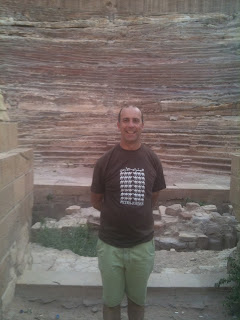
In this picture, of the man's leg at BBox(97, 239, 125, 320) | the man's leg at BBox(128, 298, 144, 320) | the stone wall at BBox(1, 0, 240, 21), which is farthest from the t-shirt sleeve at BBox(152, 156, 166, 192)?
the stone wall at BBox(1, 0, 240, 21)

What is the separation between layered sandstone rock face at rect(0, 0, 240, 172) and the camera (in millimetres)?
11273

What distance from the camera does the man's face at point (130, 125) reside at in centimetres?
232

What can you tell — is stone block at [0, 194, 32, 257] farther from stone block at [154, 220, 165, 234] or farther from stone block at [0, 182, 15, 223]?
stone block at [154, 220, 165, 234]

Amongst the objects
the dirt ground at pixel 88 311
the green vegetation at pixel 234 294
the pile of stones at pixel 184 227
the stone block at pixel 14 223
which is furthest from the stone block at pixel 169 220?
the stone block at pixel 14 223

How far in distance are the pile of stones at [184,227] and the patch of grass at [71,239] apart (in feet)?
0.37

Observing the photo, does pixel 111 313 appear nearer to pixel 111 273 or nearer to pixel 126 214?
pixel 111 273

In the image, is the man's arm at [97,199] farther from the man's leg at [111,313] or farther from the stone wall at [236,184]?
the stone wall at [236,184]

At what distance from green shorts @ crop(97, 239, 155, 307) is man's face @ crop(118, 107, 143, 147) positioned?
0.74 metres

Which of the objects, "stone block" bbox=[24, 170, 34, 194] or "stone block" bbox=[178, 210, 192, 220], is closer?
"stone block" bbox=[24, 170, 34, 194]

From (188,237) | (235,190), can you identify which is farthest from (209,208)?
(235,190)

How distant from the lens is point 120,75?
48.8 ft

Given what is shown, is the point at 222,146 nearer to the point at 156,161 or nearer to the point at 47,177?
the point at 47,177

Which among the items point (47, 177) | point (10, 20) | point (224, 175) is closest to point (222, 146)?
point (224, 175)

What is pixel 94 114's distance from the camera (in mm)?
12523
